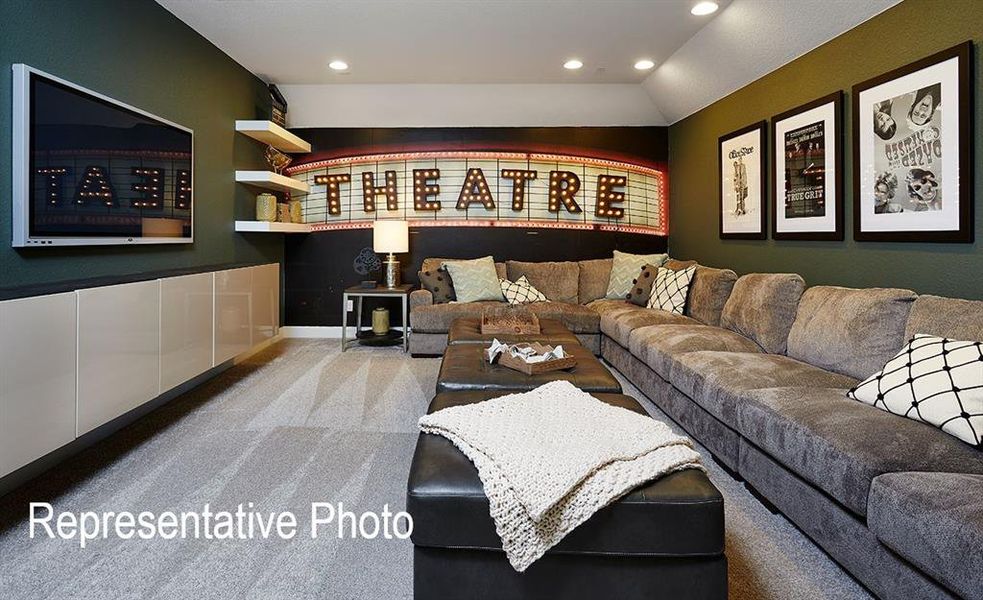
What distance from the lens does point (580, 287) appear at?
6.38 metres

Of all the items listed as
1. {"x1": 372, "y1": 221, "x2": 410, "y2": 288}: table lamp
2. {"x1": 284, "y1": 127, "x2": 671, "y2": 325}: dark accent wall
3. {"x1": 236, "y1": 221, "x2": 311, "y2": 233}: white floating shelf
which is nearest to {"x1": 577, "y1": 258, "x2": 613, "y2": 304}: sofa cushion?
{"x1": 284, "y1": 127, "x2": 671, "y2": 325}: dark accent wall

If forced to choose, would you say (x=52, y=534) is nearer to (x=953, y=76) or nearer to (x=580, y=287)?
Answer: (x=953, y=76)

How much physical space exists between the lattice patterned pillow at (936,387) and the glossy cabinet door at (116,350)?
124 inches

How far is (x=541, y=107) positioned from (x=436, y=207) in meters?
1.49

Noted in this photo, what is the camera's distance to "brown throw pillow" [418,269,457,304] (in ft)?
19.7

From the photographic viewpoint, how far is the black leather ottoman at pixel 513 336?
3.93 m

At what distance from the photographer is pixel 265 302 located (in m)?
5.27

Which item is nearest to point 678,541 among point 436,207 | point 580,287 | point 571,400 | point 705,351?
point 571,400

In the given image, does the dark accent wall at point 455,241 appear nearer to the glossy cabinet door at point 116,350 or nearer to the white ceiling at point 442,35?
the white ceiling at point 442,35

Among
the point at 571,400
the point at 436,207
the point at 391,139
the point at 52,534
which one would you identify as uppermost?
the point at 391,139

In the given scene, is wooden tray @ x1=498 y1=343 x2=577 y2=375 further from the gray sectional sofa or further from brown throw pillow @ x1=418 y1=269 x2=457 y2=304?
brown throw pillow @ x1=418 y1=269 x2=457 y2=304

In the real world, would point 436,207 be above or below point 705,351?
above

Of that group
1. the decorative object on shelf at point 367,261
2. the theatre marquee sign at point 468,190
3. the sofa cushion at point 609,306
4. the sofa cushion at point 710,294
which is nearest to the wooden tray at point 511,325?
the sofa cushion at point 609,306

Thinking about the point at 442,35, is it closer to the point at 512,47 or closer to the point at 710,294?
the point at 512,47
